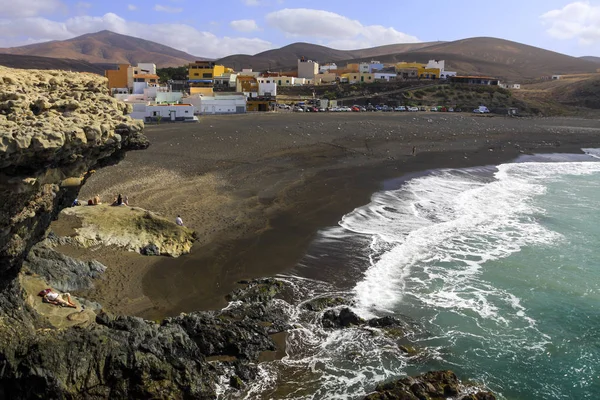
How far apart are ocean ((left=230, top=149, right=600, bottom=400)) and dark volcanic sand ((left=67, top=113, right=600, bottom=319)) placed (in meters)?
1.88

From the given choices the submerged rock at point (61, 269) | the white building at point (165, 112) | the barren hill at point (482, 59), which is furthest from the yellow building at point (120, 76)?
the barren hill at point (482, 59)

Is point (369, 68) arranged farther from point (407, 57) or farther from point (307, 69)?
point (407, 57)

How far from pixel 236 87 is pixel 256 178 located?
125ft

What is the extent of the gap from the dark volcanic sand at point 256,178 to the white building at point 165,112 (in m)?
1.87

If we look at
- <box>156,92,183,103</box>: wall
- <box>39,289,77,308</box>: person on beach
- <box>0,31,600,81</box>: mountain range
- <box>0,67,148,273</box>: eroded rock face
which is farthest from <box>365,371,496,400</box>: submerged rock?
<box>0,31,600,81</box>: mountain range

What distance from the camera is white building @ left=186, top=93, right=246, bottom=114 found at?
47.3 m

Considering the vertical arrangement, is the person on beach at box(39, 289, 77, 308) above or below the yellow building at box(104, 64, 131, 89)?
below

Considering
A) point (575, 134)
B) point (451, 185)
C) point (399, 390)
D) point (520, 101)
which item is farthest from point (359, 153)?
point (520, 101)

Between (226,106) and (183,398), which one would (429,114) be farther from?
(183,398)

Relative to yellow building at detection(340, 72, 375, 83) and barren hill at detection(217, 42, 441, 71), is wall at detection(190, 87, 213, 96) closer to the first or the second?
yellow building at detection(340, 72, 375, 83)

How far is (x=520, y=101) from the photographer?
227 feet

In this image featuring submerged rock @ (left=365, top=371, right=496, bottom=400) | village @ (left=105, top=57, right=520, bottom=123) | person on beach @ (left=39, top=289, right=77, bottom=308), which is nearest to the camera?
submerged rock @ (left=365, top=371, right=496, bottom=400)

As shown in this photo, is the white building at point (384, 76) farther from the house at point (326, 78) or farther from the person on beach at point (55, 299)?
the person on beach at point (55, 299)

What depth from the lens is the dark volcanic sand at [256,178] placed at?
44.9 ft
